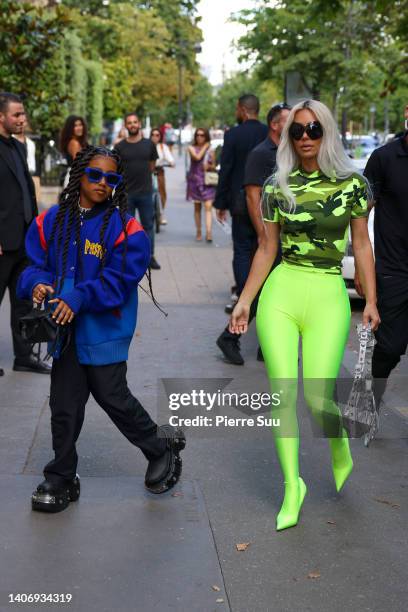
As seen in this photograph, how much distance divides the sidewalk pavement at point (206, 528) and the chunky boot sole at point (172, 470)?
1.9 inches

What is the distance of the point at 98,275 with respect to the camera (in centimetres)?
474

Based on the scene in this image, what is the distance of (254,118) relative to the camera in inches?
384

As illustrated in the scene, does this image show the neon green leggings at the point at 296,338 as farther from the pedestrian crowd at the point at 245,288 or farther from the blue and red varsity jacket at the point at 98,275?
the blue and red varsity jacket at the point at 98,275

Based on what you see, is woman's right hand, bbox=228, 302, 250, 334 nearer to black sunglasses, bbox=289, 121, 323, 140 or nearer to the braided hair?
the braided hair

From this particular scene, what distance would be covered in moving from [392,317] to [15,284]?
10.4ft

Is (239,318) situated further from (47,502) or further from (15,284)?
(15,284)

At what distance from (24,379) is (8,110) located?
1908mm

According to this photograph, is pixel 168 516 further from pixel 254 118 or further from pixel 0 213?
pixel 254 118

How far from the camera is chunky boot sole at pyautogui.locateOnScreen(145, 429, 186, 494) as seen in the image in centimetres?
516

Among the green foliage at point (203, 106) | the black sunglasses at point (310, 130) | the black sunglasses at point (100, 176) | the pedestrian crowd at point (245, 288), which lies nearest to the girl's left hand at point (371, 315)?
the pedestrian crowd at point (245, 288)

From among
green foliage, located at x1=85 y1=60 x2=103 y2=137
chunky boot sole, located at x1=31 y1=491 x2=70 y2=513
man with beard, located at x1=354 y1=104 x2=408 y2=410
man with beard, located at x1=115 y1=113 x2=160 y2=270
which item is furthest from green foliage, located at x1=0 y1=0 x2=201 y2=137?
chunky boot sole, located at x1=31 y1=491 x2=70 y2=513

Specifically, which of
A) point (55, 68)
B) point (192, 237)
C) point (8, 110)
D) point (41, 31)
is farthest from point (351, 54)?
point (8, 110)

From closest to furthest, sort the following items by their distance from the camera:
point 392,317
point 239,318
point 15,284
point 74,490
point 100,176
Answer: point 100,176 < point 239,318 < point 74,490 < point 392,317 < point 15,284

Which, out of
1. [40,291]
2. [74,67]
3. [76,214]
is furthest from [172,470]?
[74,67]
